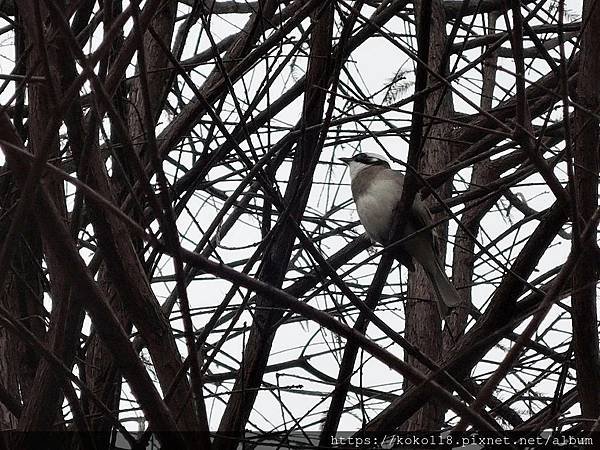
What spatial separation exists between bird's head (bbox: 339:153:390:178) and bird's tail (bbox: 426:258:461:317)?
3.22 ft

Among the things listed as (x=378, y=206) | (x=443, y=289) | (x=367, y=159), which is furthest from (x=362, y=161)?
(x=443, y=289)

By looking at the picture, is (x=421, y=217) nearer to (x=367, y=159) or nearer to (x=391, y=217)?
(x=391, y=217)

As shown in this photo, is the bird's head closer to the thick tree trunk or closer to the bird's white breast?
the bird's white breast

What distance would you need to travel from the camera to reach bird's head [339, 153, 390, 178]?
5.31 m

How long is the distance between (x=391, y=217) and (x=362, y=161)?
721 mm

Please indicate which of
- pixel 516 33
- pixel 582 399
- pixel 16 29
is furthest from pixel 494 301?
pixel 16 29

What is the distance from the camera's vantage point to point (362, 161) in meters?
5.42

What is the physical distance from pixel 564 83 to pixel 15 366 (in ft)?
A: 7.15

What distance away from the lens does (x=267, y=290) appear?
72.4 inches

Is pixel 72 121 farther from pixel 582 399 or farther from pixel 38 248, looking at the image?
pixel 582 399

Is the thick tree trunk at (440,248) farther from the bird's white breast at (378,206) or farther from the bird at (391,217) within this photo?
the bird's white breast at (378,206)

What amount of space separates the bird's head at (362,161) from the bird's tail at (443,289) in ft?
3.22

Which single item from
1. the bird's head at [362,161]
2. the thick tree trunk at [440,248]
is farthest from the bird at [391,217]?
the thick tree trunk at [440,248]

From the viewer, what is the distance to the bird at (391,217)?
4457 mm
